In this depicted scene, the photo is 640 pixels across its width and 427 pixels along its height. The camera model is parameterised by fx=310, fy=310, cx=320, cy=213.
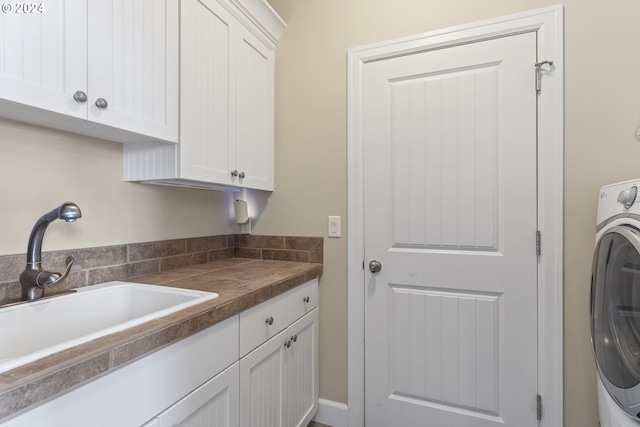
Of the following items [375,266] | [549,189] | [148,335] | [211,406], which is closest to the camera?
[148,335]

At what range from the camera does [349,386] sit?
1750mm

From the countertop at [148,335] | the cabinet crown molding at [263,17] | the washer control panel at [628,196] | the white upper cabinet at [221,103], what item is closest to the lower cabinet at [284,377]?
the countertop at [148,335]

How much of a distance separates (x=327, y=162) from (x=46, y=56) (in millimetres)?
1262

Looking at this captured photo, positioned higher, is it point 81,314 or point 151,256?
point 151,256

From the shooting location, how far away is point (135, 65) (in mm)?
1116

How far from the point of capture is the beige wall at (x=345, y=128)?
4.36 feet

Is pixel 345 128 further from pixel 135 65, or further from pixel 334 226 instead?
pixel 135 65

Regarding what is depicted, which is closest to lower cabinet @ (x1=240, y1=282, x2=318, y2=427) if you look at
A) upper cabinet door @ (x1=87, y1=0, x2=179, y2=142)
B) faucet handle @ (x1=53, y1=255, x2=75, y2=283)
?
faucet handle @ (x1=53, y1=255, x2=75, y2=283)

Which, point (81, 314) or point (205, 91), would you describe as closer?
point (81, 314)

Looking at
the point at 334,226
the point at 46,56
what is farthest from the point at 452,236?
the point at 46,56

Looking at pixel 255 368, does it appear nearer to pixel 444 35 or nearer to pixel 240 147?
pixel 240 147

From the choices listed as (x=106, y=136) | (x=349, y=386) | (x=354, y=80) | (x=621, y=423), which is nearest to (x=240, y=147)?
(x=106, y=136)

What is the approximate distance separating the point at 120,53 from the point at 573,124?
185 centimetres

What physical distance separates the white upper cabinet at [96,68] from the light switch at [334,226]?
920 mm
